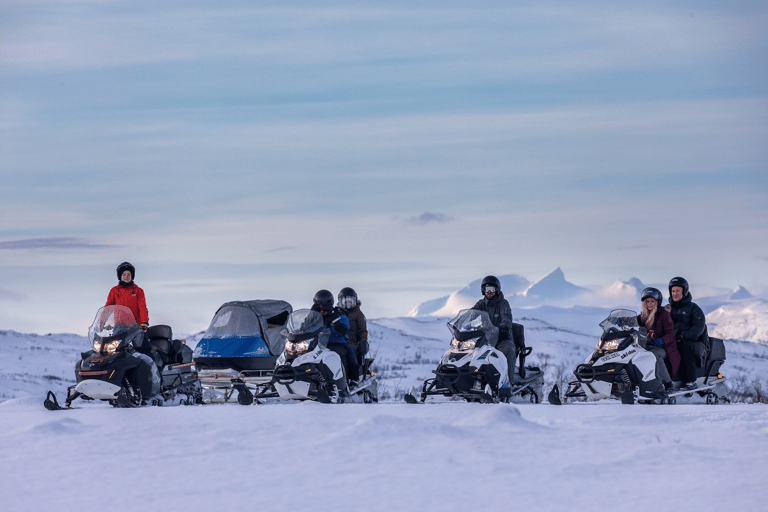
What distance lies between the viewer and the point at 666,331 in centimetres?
1554

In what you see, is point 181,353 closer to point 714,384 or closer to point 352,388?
point 352,388

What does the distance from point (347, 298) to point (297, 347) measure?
1680mm

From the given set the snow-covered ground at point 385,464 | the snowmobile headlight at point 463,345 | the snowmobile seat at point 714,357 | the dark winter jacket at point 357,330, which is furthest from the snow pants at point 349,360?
the snowmobile seat at point 714,357

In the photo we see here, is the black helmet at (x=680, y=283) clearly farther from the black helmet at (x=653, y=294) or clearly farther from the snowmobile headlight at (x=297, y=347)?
the snowmobile headlight at (x=297, y=347)

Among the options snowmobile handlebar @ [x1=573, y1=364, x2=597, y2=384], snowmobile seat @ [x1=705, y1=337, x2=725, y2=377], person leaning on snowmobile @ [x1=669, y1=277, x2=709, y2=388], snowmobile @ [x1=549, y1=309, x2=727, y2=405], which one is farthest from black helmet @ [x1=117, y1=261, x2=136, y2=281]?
snowmobile seat @ [x1=705, y1=337, x2=725, y2=377]

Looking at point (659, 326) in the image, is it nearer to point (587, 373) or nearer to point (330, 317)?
point (587, 373)

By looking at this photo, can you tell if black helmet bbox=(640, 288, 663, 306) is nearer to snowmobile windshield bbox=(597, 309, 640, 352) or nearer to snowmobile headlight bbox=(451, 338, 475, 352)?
snowmobile windshield bbox=(597, 309, 640, 352)

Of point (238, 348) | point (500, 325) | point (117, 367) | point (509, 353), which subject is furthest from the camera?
point (238, 348)

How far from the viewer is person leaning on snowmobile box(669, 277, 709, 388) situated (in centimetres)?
1600

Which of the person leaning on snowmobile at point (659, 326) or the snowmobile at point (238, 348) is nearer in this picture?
the person leaning on snowmobile at point (659, 326)

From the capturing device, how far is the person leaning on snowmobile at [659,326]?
15.4 metres

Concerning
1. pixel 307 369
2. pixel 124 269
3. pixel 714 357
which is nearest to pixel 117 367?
pixel 124 269

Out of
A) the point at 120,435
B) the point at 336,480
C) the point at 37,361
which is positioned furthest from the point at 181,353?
the point at 37,361

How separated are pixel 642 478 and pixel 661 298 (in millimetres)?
8675
